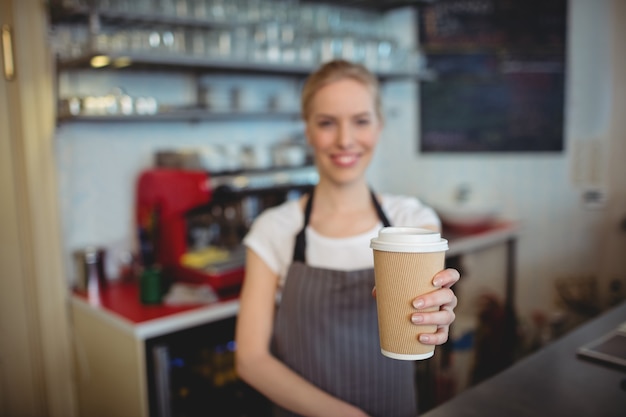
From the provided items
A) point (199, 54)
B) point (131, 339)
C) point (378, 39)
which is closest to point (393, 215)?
point (131, 339)

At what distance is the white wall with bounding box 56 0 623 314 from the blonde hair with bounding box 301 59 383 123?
144cm

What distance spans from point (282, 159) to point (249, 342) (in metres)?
1.73

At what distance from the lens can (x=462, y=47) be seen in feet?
12.0

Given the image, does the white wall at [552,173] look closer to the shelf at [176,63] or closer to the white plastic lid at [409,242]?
the shelf at [176,63]

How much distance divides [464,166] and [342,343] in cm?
247

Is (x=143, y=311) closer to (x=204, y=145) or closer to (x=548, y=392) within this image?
(x=204, y=145)

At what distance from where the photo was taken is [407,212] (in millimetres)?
1639

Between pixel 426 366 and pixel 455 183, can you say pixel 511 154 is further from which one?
pixel 426 366

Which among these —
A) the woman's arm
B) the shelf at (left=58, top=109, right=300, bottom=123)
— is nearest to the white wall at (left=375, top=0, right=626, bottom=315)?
the shelf at (left=58, top=109, right=300, bottom=123)

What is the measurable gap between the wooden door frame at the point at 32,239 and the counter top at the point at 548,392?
1873mm

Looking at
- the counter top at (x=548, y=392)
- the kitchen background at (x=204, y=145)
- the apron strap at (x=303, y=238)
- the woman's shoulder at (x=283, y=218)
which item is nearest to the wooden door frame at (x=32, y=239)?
the kitchen background at (x=204, y=145)

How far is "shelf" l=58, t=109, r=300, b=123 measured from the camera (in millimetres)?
2480

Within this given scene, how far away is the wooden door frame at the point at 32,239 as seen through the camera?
2.42m

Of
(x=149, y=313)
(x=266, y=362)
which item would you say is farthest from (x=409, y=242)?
(x=149, y=313)
